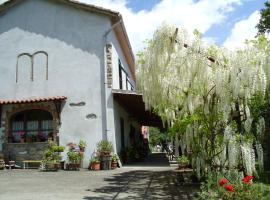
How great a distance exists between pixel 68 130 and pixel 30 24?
5514 mm

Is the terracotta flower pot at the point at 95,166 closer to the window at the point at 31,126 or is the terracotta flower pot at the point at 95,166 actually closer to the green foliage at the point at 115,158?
the green foliage at the point at 115,158

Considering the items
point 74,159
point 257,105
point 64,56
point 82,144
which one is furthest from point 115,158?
point 257,105

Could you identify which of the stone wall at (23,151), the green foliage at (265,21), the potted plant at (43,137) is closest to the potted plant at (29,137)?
the stone wall at (23,151)

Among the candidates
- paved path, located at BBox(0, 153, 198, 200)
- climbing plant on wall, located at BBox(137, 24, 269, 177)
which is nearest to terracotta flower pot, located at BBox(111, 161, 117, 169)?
paved path, located at BBox(0, 153, 198, 200)

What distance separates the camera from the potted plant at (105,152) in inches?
547

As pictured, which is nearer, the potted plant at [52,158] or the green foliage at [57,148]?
the potted plant at [52,158]

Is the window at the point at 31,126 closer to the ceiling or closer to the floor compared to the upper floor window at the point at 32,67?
closer to the floor

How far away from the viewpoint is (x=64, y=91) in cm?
1530

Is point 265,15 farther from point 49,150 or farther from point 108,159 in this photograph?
point 49,150

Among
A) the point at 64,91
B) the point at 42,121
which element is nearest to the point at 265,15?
the point at 64,91

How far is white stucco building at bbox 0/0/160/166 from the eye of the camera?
14.8m

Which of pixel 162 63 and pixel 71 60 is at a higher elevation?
pixel 71 60

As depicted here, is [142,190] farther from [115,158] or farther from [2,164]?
[2,164]

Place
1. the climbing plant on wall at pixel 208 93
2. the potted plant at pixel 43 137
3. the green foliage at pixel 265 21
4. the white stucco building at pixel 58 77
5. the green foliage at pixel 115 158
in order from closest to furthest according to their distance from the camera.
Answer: the climbing plant on wall at pixel 208 93
the green foliage at pixel 115 158
the white stucco building at pixel 58 77
the potted plant at pixel 43 137
the green foliage at pixel 265 21
